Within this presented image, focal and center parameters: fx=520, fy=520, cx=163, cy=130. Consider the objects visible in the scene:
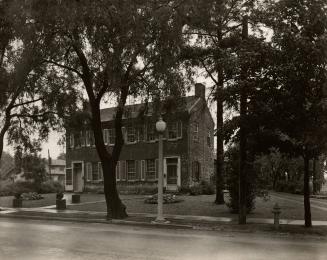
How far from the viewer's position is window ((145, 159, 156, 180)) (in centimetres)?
3991

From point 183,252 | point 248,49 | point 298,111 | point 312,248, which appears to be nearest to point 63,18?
point 248,49

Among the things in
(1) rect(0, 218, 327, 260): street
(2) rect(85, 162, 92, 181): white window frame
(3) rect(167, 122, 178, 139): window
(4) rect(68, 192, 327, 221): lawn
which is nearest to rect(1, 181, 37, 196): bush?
(2) rect(85, 162, 92, 181): white window frame

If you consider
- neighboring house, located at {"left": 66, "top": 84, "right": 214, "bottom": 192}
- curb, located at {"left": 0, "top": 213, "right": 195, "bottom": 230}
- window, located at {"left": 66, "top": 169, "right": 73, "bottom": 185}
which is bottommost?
curb, located at {"left": 0, "top": 213, "right": 195, "bottom": 230}

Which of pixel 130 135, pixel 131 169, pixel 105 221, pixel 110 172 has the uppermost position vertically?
pixel 130 135

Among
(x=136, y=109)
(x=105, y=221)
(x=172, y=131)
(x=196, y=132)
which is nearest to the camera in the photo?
(x=105, y=221)

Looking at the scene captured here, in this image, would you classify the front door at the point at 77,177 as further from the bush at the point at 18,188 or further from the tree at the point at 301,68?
the tree at the point at 301,68

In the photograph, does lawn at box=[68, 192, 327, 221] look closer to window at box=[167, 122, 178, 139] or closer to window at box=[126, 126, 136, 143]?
window at box=[167, 122, 178, 139]

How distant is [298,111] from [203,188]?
20325 mm

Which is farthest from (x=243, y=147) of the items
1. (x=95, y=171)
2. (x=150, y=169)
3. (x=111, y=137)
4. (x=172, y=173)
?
(x=95, y=171)

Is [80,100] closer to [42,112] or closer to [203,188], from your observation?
[42,112]

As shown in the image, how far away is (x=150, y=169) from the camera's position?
4025 centimetres

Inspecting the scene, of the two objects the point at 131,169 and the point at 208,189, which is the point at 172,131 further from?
the point at 208,189

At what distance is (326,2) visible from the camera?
15.7 m

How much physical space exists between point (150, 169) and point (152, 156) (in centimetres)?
104
